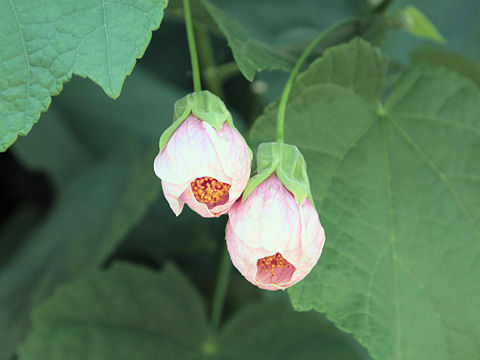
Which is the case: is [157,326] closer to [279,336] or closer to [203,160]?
[279,336]

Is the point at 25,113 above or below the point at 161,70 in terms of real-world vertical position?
above

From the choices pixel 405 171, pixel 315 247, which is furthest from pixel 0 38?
pixel 405 171

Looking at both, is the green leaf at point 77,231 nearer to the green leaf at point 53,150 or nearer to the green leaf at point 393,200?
the green leaf at point 53,150

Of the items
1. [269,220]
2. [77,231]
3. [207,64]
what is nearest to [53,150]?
[77,231]

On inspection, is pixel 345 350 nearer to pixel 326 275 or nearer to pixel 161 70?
pixel 326 275

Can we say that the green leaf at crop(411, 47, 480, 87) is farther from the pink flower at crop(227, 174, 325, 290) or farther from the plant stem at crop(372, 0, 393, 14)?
the pink flower at crop(227, 174, 325, 290)

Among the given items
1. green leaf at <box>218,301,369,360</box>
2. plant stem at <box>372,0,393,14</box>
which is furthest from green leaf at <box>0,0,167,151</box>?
green leaf at <box>218,301,369,360</box>
